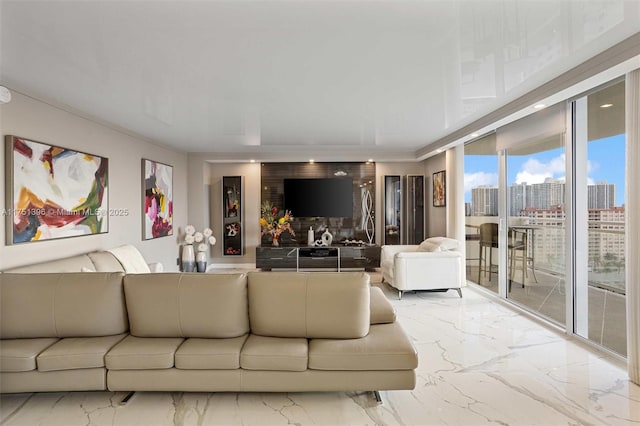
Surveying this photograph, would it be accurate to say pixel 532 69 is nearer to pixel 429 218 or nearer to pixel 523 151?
pixel 523 151

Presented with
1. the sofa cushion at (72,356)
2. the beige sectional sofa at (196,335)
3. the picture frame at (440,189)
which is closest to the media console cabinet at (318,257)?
the picture frame at (440,189)

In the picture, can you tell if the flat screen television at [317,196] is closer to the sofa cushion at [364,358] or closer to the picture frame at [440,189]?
the picture frame at [440,189]

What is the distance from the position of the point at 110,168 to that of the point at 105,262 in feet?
4.51

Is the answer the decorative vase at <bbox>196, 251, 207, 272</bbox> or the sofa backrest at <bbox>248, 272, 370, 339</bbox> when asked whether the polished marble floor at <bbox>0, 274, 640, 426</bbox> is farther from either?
the decorative vase at <bbox>196, 251, 207, 272</bbox>

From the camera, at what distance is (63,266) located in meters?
3.43

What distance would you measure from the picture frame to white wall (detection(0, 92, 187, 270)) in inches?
194

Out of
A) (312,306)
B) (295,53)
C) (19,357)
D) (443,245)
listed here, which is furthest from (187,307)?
(443,245)

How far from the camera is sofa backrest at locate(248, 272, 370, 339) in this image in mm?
2438

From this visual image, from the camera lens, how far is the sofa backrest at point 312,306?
8.00ft

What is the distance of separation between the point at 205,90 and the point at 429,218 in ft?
17.6

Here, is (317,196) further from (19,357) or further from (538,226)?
(19,357)

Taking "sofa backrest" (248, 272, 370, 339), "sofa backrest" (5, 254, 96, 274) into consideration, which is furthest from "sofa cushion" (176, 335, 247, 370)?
"sofa backrest" (5, 254, 96, 274)

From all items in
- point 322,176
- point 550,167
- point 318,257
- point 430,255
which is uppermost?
point 322,176

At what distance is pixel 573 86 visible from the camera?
2998mm
